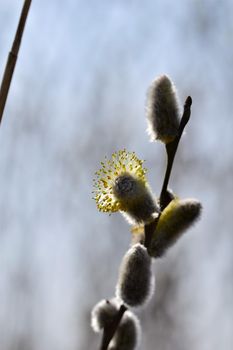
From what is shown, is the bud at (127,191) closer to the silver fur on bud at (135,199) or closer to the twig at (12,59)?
the silver fur on bud at (135,199)

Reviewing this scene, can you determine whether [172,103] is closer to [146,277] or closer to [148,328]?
[146,277]

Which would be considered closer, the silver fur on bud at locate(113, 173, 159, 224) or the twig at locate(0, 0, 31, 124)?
the twig at locate(0, 0, 31, 124)

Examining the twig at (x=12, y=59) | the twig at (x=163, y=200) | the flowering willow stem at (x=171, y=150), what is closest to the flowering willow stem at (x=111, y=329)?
the twig at (x=163, y=200)

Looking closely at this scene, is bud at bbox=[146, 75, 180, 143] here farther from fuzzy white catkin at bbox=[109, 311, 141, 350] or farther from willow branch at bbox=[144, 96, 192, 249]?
fuzzy white catkin at bbox=[109, 311, 141, 350]

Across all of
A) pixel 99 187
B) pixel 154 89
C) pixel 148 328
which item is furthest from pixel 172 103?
pixel 148 328

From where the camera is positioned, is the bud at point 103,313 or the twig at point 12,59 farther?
the bud at point 103,313

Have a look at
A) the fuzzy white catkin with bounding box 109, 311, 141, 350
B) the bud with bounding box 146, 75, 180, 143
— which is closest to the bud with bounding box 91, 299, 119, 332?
the fuzzy white catkin with bounding box 109, 311, 141, 350

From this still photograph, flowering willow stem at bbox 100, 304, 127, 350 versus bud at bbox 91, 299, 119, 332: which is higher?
bud at bbox 91, 299, 119, 332
